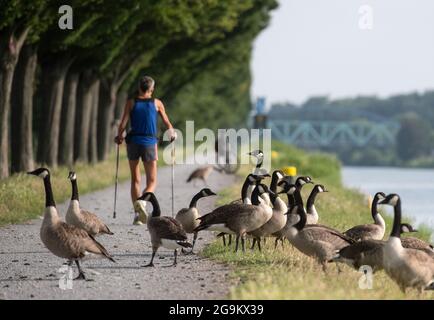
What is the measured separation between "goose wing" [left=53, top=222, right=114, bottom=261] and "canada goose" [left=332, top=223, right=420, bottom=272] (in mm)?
3055

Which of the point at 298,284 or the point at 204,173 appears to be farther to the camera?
the point at 204,173

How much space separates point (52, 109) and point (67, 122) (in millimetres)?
2435

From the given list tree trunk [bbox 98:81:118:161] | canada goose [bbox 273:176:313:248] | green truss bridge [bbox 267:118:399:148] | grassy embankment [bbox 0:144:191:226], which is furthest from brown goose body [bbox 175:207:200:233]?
green truss bridge [bbox 267:118:399:148]

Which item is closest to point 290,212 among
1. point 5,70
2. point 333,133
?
point 5,70

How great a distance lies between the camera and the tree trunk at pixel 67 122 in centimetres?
3728

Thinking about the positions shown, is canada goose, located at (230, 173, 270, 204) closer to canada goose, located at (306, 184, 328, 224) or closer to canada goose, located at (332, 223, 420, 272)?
canada goose, located at (306, 184, 328, 224)

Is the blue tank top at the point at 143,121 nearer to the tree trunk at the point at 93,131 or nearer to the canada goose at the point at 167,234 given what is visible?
the canada goose at the point at 167,234

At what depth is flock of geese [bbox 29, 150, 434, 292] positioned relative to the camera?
12586mm

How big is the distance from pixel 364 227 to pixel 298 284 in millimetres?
4848

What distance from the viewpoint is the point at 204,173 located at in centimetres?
3344

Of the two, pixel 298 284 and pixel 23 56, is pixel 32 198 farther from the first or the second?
pixel 298 284

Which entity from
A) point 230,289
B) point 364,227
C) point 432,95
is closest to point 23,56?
point 364,227
